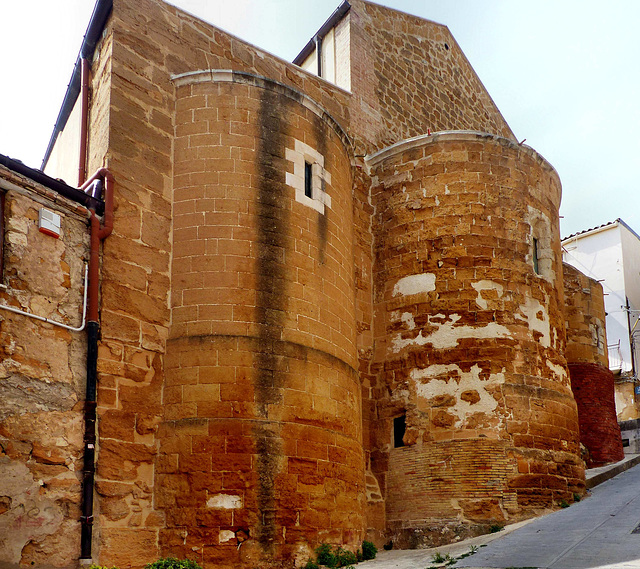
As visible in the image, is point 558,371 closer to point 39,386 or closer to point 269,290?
point 269,290

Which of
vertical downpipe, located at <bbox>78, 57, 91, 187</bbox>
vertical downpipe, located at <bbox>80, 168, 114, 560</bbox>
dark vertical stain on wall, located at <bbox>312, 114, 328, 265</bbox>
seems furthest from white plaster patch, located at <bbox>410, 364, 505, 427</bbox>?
A: vertical downpipe, located at <bbox>78, 57, 91, 187</bbox>

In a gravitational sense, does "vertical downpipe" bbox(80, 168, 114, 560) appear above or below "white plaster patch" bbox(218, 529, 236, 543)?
above

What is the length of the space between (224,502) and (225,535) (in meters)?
0.41

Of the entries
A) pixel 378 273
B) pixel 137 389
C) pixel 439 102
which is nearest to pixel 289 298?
pixel 137 389

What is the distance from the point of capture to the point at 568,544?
11.0 meters

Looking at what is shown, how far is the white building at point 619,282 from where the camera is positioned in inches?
1086

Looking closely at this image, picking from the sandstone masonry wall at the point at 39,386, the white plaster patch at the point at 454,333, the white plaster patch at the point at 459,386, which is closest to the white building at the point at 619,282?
the white plaster patch at the point at 454,333

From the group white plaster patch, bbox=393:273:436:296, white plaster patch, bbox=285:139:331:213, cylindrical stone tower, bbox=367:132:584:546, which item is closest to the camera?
white plaster patch, bbox=285:139:331:213

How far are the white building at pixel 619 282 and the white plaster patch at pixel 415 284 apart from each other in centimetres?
1451

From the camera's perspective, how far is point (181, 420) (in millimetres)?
11438

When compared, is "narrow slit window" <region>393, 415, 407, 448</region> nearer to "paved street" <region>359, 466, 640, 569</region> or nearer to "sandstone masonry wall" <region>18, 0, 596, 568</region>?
"sandstone masonry wall" <region>18, 0, 596, 568</region>

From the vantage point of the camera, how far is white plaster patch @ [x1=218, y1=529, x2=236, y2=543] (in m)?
10.9

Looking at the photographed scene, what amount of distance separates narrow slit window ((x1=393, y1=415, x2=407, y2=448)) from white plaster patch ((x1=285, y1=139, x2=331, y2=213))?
3835mm

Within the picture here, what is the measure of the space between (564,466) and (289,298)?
5.83 meters
